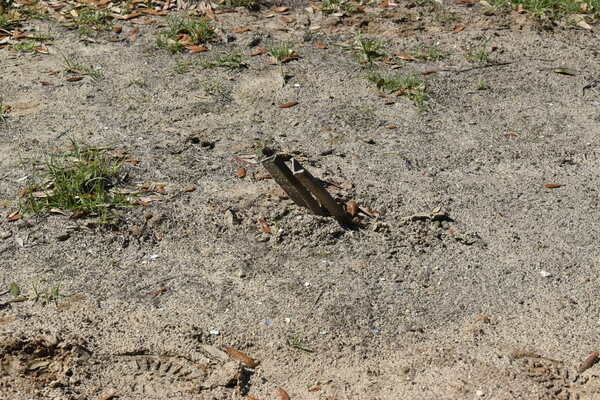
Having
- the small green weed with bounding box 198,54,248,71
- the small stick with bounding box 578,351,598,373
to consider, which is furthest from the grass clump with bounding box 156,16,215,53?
the small stick with bounding box 578,351,598,373

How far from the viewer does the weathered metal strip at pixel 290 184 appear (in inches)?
144

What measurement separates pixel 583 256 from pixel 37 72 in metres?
3.85

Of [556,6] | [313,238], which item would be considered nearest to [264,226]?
[313,238]

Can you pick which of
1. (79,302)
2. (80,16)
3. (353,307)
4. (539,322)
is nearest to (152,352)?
(79,302)

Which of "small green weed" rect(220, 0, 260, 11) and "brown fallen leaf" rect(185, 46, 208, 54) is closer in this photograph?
"brown fallen leaf" rect(185, 46, 208, 54)

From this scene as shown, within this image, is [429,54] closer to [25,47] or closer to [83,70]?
[83,70]

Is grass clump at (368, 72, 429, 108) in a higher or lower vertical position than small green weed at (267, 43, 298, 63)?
lower

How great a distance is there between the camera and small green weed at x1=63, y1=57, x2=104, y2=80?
17.9 feet

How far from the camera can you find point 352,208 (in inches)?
160

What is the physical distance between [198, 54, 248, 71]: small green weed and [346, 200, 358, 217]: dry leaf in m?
1.87

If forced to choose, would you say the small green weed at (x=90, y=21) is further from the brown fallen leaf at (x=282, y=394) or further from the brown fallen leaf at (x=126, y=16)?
the brown fallen leaf at (x=282, y=394)

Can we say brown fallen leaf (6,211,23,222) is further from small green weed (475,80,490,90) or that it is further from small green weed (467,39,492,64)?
small green weed (467,39,492,64)

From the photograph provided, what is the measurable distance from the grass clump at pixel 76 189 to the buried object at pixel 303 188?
0.87 meters

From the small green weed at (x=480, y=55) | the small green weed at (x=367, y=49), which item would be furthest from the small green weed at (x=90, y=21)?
the small green weed at (x=480, y=55)
